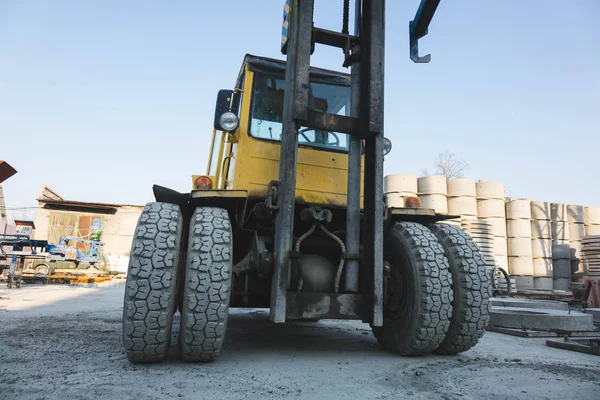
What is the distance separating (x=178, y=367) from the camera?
9.79 ft

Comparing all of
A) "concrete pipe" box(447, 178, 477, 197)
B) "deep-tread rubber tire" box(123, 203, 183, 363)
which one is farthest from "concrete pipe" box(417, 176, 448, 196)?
"deep-tread rubber tire" box(123, 203, 183, 363)

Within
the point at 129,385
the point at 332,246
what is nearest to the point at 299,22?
the point at 332,246

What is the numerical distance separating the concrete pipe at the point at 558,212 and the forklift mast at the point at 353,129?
14500 millimetres

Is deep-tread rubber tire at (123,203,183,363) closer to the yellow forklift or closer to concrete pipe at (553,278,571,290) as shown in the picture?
the yellow forklift

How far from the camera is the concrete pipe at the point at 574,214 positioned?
51.2ft

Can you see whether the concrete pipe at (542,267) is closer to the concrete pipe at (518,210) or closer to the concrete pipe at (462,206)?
the concrete pipe at (518,210)

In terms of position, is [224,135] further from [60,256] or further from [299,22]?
[60,256]

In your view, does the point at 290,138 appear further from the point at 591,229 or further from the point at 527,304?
the point at 591,229

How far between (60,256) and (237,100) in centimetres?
1530

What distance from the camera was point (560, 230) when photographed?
50.4 ft

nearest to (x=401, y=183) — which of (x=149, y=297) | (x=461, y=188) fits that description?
(x=461, y=188)

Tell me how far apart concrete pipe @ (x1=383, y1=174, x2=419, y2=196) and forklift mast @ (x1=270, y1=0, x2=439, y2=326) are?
9194 mm

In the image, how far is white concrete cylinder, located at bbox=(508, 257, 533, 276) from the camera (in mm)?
14047

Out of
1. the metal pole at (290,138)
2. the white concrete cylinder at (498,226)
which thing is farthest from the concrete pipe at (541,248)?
the metal pole at (290,138)
